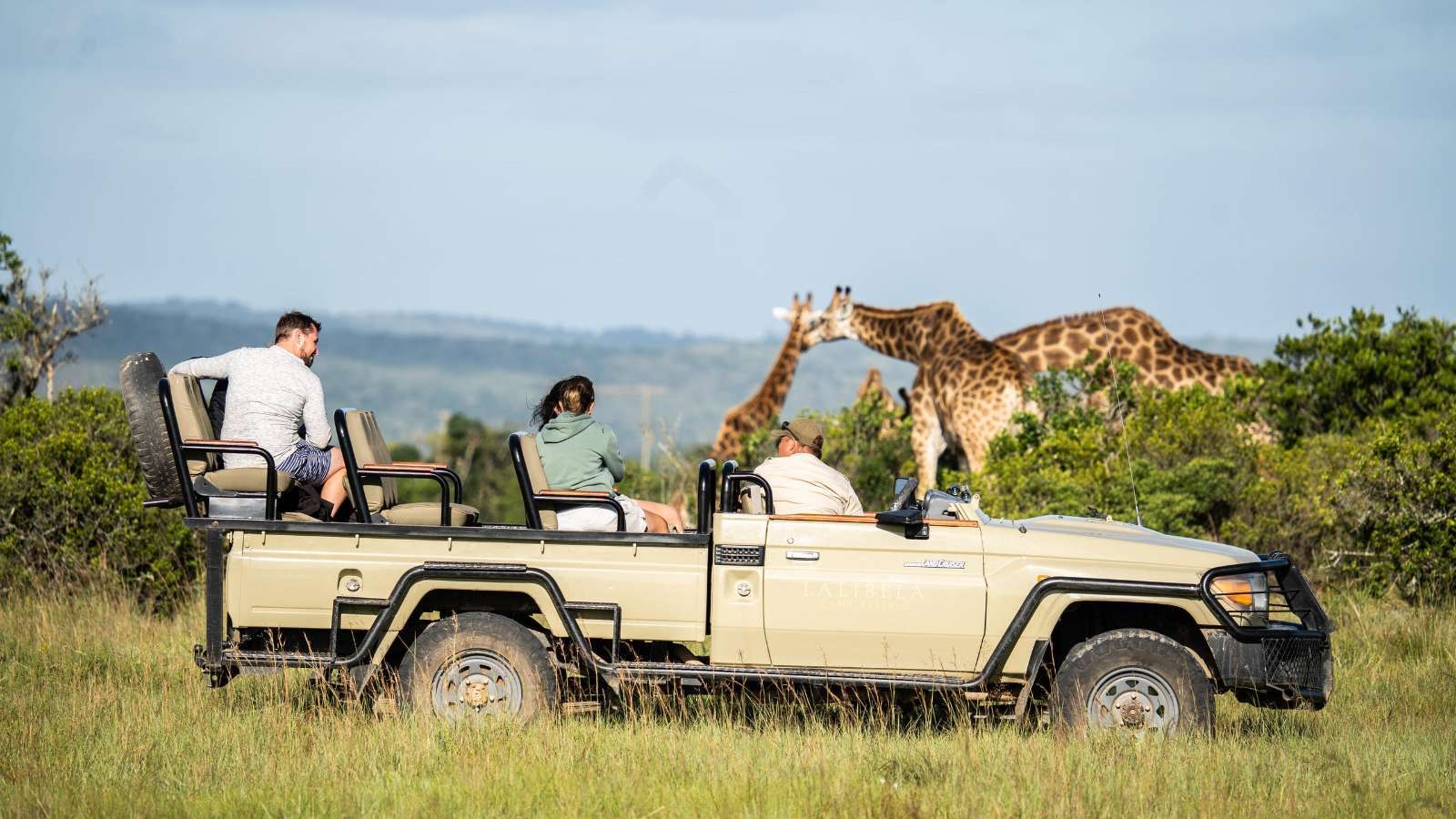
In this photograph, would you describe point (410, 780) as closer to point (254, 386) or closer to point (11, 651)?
point (254, 386)

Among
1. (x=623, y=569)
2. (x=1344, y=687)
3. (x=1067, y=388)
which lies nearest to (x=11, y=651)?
(x=623, y=569)

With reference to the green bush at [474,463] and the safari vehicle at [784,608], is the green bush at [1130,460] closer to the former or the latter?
the safari vehicle at [784,608]

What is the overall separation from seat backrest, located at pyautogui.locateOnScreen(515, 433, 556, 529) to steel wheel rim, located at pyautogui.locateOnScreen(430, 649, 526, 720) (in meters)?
0.77

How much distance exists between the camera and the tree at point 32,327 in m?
14.9

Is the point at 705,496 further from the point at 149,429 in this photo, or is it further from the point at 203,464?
the point at 149,429

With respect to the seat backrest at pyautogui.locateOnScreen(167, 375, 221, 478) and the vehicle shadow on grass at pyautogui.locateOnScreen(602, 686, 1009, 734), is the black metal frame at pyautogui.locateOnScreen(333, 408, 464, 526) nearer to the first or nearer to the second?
the seat backrest at pyautogui.locateOnScreen(167, 375, 221, 478)

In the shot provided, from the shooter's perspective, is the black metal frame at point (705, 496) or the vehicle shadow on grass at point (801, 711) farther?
the vehicle shadow on grass at point (801, 711)

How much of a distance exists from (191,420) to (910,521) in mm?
3386

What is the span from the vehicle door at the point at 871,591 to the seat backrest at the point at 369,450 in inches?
80.9

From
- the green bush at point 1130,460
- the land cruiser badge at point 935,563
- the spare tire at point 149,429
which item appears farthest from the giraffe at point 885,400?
the spare tire at point 149,429

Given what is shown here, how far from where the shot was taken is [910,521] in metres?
6.82

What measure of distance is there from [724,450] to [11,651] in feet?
36.8

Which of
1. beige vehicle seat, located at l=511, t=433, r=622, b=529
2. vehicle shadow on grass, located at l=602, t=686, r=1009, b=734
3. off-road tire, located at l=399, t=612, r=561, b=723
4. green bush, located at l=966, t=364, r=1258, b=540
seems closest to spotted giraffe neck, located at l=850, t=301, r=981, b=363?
green bush, located at l=966, t=364, r=1258, b=540

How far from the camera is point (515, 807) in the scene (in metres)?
6.10
